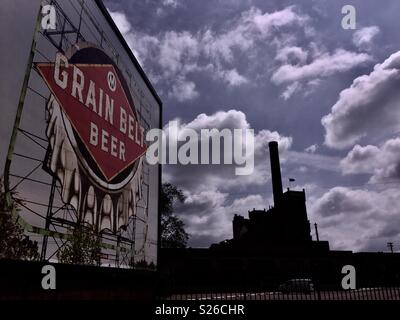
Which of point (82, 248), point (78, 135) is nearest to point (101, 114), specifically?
point (78, 135)

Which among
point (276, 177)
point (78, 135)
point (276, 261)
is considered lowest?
point (276, 261)

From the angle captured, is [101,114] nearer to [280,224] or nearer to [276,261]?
[276,261]

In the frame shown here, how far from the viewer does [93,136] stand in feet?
34.3

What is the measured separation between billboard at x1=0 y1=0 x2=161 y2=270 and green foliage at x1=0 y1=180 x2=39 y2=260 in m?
0.19

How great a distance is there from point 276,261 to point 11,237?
3571cm

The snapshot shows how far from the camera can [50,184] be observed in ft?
26.5

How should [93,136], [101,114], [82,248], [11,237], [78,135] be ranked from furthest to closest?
[101,114] → [93,136] → [78,135] → [82,248] → [11,237]

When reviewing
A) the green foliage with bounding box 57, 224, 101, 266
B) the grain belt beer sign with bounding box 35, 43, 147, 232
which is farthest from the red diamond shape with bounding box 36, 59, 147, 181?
the green foliage with bounding box 57, 224, 101, 266

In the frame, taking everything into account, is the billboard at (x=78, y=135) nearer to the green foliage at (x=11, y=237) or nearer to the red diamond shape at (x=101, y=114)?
the red diamond shape at (x=101, y=114)

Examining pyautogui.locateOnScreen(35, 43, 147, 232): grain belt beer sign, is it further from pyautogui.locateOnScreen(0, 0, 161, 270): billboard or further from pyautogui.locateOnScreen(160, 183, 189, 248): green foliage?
pyautogui.locateOnScreen(160, 183, 189, 248): green foliage
